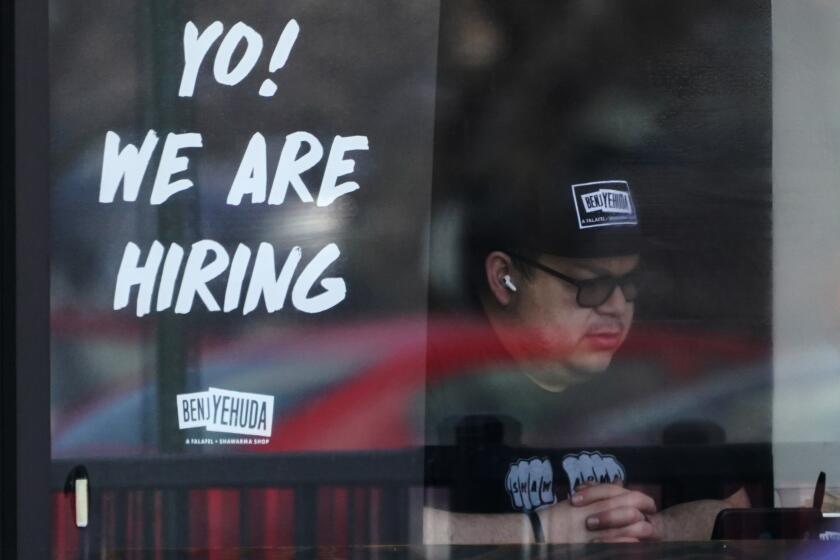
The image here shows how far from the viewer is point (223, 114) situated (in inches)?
108

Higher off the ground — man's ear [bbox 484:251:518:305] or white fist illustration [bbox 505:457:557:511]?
man's ear [bbox 484:251:518:305]

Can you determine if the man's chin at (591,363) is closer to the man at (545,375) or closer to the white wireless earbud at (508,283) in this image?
the man at (545,375)

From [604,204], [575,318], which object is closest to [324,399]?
[575,318]

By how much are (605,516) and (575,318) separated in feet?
1.32

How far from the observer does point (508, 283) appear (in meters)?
2.79

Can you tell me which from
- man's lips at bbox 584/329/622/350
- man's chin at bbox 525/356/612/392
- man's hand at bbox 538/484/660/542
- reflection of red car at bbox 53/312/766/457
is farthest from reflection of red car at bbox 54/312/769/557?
man's hand at bbox 538/484/660/542

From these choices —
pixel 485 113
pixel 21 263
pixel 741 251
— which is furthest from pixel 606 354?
pixel 21 263

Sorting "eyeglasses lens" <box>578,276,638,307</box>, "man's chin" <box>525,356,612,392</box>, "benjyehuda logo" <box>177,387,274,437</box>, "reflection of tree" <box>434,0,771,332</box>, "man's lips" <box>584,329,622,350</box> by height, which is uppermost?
"reflection of tree" <box>434,0,771,332</box>

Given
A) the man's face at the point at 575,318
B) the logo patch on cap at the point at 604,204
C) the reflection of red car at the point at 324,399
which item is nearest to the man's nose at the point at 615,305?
the man's face at the point at 575,318

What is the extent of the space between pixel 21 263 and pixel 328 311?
23.1 inches

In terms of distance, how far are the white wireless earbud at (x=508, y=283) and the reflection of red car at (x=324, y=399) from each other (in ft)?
0.33

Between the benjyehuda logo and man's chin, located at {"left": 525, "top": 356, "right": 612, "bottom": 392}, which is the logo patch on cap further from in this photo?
the benjyehuda logo

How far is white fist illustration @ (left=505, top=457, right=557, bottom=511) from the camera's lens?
279cm

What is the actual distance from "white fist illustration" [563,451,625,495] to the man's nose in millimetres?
285
